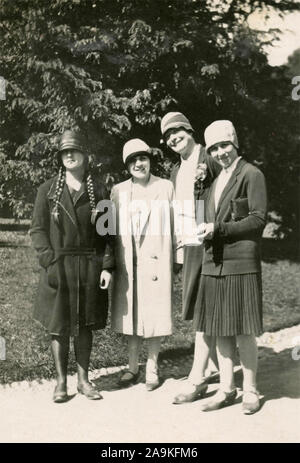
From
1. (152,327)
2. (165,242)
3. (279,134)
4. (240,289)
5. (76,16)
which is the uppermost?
(76,16)

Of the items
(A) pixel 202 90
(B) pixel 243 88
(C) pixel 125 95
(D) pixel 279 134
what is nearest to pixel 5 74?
(C) pixel 125 95

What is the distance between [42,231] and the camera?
4.25 m

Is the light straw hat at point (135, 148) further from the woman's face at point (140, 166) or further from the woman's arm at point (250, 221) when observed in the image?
the woman's arm at point (250, 221)

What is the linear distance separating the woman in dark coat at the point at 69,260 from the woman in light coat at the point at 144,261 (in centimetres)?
24

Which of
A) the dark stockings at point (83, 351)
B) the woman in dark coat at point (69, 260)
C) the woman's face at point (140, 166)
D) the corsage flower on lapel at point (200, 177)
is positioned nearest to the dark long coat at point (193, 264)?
the corsage flower on lapel at point (200, 177)

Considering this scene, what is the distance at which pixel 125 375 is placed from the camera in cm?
473

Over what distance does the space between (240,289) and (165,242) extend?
0.83 meters

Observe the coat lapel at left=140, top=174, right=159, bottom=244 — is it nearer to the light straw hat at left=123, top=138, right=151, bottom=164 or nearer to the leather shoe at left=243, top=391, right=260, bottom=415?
the light straw hat at left=123, top=138, right=151, bottom=164

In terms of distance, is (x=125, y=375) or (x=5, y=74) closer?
(x=125, y=375)

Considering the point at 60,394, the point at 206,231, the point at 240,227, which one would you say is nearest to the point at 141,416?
the point at 60,394

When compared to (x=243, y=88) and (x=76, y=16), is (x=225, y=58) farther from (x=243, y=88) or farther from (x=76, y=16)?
(x=76, y=16)

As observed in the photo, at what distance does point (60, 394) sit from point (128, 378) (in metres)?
0.65

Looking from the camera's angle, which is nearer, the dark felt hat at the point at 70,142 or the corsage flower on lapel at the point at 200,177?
the dark felt hat at the point at 70,142

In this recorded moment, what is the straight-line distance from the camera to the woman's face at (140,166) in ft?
14.6
